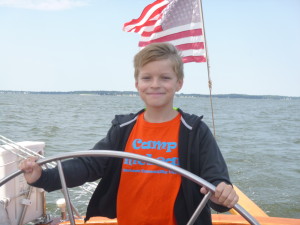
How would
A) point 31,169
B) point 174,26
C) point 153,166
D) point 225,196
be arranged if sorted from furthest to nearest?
point 174,26, point 153,166, point 31,169, point 225,196

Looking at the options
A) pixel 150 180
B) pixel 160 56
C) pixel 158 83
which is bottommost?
pixel 150 180

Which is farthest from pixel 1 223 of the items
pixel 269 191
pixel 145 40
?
pixel 269 191

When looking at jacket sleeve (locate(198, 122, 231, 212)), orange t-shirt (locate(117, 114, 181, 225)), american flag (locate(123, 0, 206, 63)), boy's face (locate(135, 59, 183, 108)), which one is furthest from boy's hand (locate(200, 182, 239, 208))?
american flag (locate(123, 0, 206, 63))

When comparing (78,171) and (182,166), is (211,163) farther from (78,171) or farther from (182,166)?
(78,171)

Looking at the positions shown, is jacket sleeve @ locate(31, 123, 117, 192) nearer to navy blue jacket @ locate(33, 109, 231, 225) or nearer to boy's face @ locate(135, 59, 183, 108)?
navy blue jacket @ locate(33, 109, 231, 225)

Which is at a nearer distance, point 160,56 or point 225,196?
point 225,196

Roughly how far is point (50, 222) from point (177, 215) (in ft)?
5.96

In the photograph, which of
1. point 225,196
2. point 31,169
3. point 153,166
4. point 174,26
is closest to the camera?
point 225,196

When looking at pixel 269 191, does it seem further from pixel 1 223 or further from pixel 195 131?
pixel 195 131

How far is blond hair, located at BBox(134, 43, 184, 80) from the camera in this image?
155 cm

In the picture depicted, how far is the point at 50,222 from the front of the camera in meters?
3.04

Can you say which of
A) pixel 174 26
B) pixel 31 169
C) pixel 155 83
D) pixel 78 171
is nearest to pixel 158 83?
pixel 155 83

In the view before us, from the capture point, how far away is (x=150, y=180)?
154cm

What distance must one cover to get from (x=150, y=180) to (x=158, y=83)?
39 centimetres
